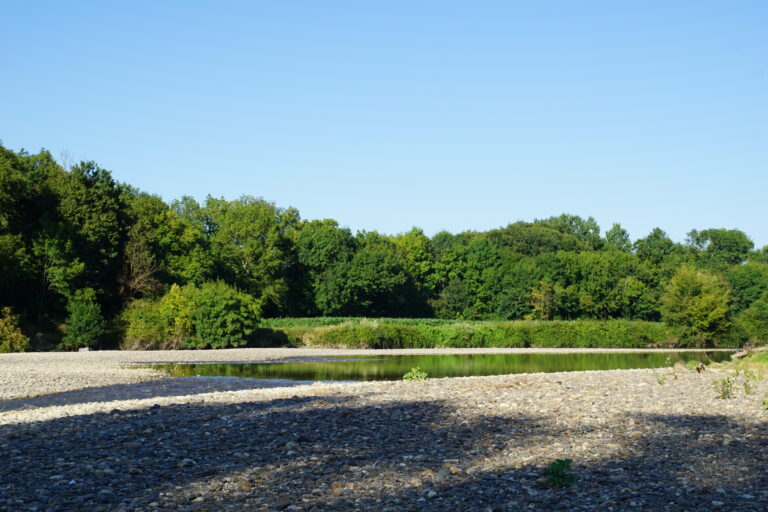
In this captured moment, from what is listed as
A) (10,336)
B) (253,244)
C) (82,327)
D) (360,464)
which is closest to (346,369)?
(82,327)

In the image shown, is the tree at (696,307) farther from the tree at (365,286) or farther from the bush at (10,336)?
the bush at (10,336)

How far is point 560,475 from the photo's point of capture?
7969 mm

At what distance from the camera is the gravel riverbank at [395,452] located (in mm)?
7473

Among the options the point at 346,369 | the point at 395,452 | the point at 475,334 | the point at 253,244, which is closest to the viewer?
the point at 395,452

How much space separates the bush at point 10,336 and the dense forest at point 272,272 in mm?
90

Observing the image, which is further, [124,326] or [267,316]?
[267,316]

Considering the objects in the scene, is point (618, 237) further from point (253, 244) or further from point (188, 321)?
point (188, 321)

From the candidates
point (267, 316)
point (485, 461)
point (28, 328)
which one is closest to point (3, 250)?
point (28, 328)

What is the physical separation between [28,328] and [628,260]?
77.1 metres

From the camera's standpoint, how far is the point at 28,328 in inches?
1868

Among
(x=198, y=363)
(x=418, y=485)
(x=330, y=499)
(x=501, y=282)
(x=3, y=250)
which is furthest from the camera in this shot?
(x=501, y=282)

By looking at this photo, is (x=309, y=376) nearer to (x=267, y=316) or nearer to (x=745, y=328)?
(x=745, y=328)

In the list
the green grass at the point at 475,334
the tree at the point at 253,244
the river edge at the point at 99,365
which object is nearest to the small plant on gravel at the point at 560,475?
the river edge at the point at 99,365

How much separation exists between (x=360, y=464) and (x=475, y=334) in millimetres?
50988
